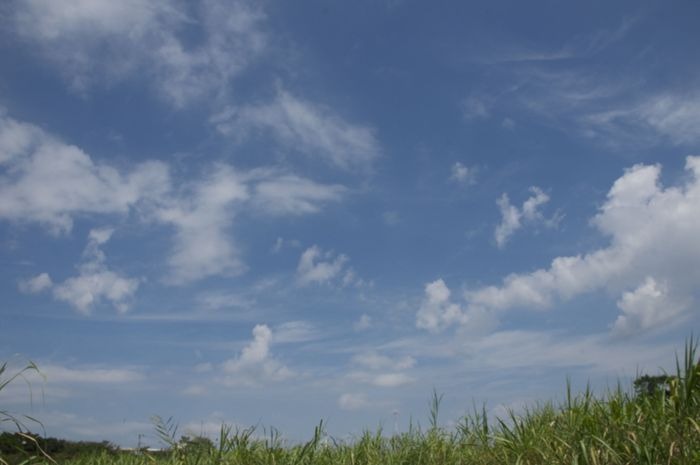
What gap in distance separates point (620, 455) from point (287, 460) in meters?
3.51

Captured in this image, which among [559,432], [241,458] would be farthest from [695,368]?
[241,458]

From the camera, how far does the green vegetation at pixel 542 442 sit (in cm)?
630

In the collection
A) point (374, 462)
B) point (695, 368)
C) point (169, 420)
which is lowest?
point (374, 462)

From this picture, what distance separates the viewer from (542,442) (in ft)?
24.1

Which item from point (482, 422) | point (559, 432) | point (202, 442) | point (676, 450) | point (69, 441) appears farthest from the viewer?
point (69, 441)

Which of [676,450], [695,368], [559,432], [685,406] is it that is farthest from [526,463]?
[695,368]

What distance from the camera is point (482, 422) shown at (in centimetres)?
893

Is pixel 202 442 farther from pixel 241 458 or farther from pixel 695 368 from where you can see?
pixel 695 368

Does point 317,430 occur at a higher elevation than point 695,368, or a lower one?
lower

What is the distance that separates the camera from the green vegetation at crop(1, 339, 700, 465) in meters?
6.30

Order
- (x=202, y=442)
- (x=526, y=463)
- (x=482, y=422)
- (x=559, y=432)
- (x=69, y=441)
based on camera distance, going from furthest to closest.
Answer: (x=69, y=441) → (x=482, y=422) → (x=202, y=442) → (x=559, y=432) → (x=526, y=463)

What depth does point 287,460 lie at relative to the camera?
7539 mm

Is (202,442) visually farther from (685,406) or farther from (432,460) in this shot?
(685,406)

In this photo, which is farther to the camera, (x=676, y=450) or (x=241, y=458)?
(x=241, y=458)
